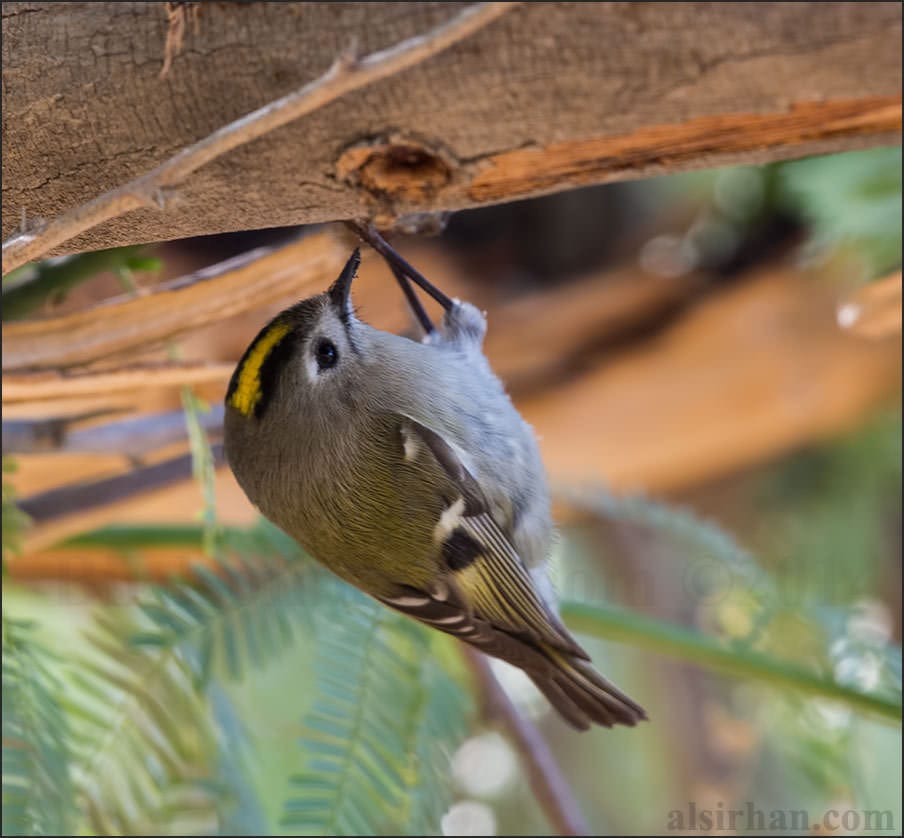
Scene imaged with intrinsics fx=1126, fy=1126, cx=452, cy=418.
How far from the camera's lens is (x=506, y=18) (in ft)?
1.70

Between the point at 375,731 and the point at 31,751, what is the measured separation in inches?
12.5

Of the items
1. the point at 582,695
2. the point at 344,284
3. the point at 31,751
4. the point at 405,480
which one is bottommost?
the point at 31,751

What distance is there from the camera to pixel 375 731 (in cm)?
110

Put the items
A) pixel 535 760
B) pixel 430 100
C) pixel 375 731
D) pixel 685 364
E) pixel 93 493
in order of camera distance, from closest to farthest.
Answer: pixel 430 100, pixel 375 731, pixel 535 760, pixel 93 493, pixel 685 364

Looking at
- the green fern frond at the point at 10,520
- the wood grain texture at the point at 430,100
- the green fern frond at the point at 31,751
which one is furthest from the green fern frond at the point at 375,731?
the wood grain texture at the point at 430,100

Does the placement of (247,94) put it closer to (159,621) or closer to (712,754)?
(159,621)

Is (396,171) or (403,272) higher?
(403,272)

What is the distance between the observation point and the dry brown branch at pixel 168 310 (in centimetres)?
96

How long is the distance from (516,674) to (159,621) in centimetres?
79

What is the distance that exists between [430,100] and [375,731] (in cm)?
72

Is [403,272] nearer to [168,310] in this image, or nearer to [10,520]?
[168,310]

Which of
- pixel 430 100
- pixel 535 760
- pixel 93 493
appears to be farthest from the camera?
pixel 93 493

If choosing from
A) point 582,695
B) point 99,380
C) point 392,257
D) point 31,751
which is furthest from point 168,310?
point 582,695

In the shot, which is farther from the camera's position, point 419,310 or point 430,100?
point 419,310
